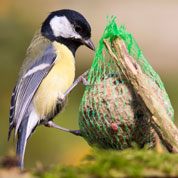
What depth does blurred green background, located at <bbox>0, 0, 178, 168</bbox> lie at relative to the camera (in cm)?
396

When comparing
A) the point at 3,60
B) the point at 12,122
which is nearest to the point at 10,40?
the point at 3,60

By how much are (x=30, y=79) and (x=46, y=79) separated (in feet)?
0.41

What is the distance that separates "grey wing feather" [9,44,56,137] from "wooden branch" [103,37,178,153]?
664 mm

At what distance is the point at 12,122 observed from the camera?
255 centimetres

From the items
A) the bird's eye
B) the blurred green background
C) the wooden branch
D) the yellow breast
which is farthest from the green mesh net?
the blurred green background

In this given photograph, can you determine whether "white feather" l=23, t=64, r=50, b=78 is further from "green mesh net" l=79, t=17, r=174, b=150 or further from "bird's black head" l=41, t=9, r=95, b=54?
"green mesh net" l=79, t=17, r=174, b=150

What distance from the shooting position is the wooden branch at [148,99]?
5.93ft

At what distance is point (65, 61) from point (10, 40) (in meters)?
2.53

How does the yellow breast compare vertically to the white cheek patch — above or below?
below

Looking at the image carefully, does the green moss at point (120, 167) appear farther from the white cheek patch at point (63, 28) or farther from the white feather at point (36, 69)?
the white cheek patch at point (63, 28)

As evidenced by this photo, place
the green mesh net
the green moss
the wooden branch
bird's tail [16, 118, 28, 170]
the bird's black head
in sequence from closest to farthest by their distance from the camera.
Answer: the green moss < the wooden branch < the green mesh net < bird's tail [16, 118, 28, 170] < the bird's black head

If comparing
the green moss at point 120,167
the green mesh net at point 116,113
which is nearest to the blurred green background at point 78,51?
the green mesh net at point 116,113

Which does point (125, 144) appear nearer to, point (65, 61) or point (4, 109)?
point (65, 61)

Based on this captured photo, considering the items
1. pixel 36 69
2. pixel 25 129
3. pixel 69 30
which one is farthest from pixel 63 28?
pixel 25 129
